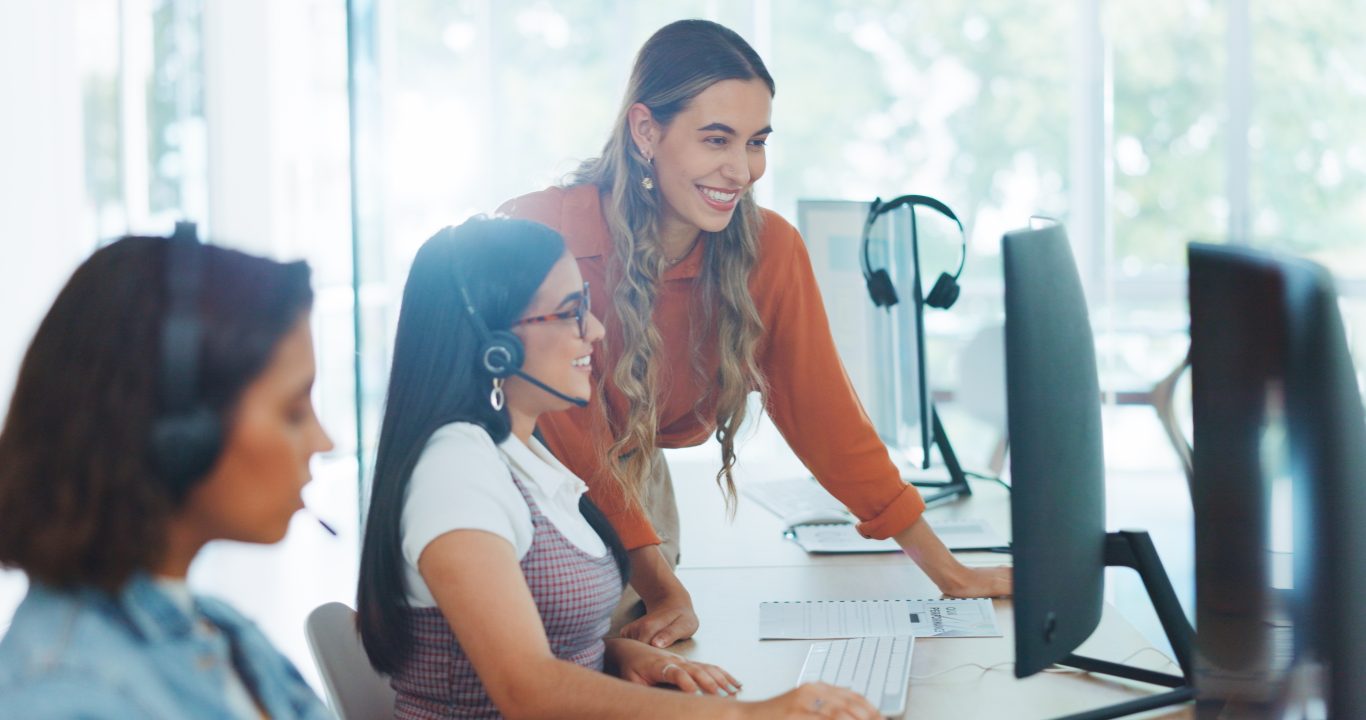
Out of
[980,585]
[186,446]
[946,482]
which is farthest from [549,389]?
[946,482]

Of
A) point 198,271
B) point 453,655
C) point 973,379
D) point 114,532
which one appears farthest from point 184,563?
point 973,379

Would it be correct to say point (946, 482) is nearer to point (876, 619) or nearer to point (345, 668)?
point (876, 619)

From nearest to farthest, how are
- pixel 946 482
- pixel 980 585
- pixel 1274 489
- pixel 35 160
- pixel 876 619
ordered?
1. pixel 1274 489
2. pixel 876 619
3. pixel 980 585
4. pixel 946 482
5. pixel 35 160

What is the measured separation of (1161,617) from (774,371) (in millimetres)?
650

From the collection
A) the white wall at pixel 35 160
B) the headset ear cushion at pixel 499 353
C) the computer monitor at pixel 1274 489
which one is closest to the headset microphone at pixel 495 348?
the headset ear cushion at pixel 499 353

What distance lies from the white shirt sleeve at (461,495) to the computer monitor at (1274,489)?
0.62 m

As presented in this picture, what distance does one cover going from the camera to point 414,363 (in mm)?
1268

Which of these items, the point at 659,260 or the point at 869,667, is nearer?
the point at 869,667

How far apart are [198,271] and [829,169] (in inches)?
202

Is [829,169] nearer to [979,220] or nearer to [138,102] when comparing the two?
→ [979,220]

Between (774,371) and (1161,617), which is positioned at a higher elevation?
(774,371)

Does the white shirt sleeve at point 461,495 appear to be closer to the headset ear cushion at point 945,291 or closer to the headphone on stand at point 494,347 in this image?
the headphone on stand at point 494,347

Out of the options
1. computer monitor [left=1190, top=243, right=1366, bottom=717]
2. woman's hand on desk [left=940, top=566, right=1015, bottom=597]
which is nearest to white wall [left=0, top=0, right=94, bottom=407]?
woman's hand on desk [left=940, top=566, right=1015, bottom=597]

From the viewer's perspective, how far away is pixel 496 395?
1.29 meters
